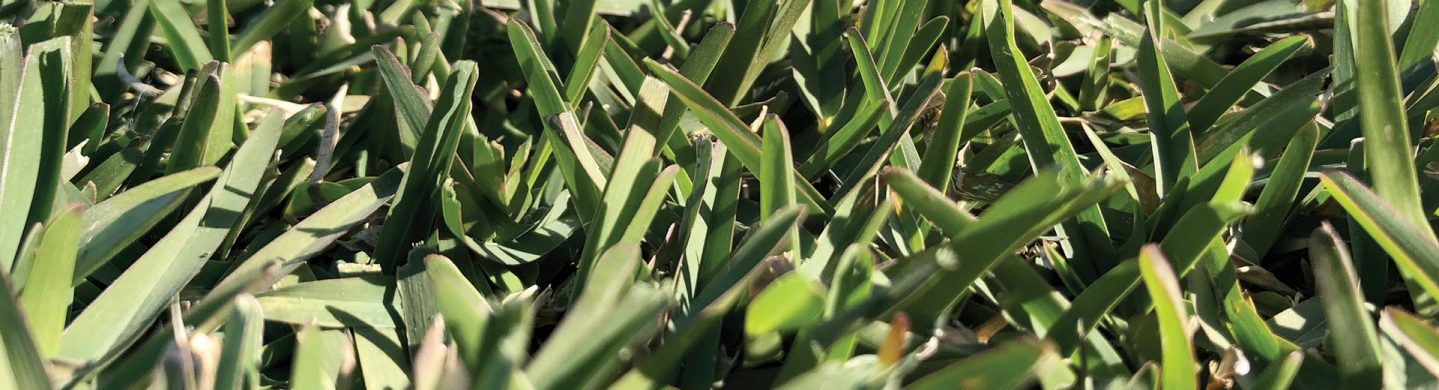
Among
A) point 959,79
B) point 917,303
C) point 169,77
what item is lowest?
point 169,77

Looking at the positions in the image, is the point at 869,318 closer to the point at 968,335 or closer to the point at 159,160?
the point at 968,335

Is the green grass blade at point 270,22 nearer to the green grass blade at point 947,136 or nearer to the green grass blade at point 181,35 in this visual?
the green grass blade at point 181,35

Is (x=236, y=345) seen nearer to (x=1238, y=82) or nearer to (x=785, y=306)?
(x=785, y=306)

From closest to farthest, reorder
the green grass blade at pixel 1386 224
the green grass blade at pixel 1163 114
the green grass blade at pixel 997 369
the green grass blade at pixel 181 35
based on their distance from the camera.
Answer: the green grass blade at pixel 997 369
the green grass blade at pixel 1386 224
the green grass blade at pixel 1163 114
the green grass blade at pixel 181 35

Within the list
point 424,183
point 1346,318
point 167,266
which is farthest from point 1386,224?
point 167,266

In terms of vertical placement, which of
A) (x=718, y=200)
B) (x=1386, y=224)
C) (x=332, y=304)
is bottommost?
(x=332, y=304)

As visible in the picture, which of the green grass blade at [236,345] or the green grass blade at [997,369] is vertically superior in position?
the green grass blade at [997,369]

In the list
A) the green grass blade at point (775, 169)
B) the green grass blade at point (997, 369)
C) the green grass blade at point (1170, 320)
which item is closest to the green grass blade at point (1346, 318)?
the green grass blade at point (1170, 320)

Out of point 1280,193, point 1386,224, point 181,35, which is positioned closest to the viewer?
point 1386,224

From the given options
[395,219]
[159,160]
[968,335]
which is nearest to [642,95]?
[395,219]

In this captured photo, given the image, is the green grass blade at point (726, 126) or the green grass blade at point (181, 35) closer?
the green grass blade at point (726, 126)

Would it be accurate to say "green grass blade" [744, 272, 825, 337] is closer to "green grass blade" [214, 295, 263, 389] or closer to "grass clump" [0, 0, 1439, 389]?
"grass clump" [0, 0, 1439, 389]
